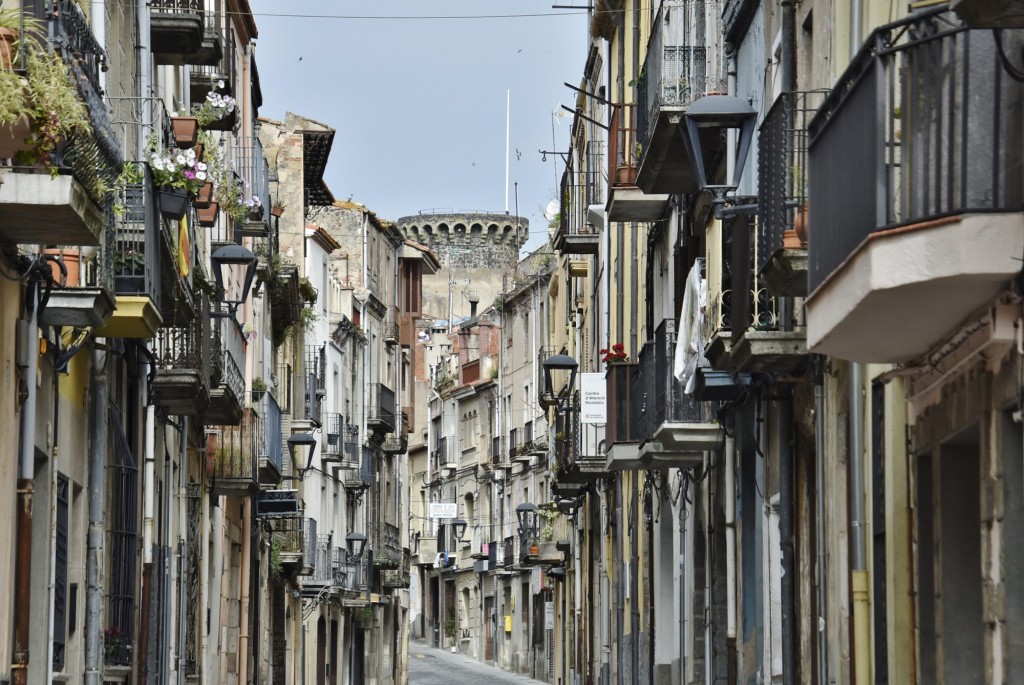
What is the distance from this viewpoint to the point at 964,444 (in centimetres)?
1104

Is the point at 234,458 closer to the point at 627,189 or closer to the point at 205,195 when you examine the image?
the point at 205,195

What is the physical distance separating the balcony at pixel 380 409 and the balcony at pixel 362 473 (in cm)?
94

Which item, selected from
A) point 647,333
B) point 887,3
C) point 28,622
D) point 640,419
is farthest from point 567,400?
point 887,3

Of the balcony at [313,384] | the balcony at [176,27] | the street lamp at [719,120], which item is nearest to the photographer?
the street lamp at [719,120]

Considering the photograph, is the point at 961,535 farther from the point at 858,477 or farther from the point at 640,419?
the point at 640,419

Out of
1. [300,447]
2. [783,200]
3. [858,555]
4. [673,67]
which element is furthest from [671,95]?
[300,447]

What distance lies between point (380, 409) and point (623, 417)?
39796 mm

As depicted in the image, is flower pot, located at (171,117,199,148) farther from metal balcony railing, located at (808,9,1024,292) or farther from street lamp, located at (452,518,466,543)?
street lamp, located at (452,518,466,543)

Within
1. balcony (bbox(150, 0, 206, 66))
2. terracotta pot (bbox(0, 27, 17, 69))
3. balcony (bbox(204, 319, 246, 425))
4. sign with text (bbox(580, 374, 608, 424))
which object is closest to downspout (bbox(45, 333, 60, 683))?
terracotta pot (bbox(0, 27, 17, 69))

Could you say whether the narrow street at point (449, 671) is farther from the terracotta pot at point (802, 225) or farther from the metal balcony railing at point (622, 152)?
the terracotta pot at point (802, 225)

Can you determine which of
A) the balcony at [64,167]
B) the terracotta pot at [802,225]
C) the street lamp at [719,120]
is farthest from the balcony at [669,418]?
the balcony at [64,167]

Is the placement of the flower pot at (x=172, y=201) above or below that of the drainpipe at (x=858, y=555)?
above

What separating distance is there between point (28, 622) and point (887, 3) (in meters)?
7.58

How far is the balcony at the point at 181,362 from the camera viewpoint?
2250cm
